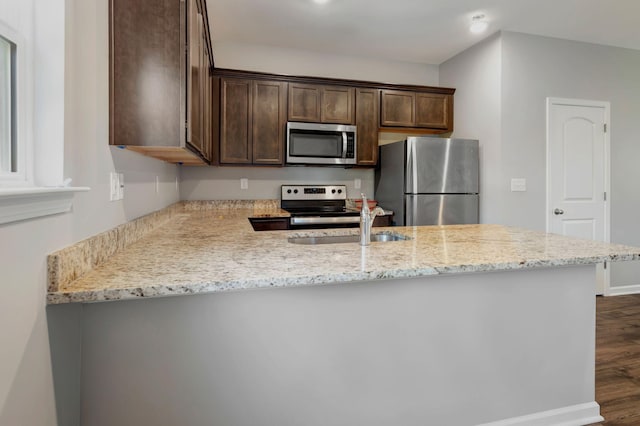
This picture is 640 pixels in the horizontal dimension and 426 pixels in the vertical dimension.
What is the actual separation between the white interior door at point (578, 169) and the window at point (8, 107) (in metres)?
4.06

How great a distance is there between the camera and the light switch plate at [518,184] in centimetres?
357

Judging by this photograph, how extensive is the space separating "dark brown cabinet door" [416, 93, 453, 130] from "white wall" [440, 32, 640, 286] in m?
0.10

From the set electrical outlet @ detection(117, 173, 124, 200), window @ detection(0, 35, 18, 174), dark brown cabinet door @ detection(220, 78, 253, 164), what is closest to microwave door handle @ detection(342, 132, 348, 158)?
dark brown cabinet door @ detection(220, 78, 253, 164)

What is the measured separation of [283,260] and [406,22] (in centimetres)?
289

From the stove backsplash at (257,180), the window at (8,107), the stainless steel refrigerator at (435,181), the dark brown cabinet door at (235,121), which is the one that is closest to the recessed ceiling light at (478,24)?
the stainless steel refrigerator at (435,181)

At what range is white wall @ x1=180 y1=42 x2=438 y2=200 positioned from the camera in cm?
389

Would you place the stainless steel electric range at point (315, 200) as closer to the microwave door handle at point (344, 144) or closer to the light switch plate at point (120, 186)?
the microwave door handle at point (344, 144)

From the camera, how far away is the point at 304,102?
3.78m

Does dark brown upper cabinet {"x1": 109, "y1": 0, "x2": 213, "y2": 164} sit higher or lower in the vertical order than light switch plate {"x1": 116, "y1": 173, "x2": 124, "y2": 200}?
higher

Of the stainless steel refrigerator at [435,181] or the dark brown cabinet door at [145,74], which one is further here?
the stainless steel refrigerator at [435,181]

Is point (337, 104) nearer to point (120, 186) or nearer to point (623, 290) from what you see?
point (120, 186)

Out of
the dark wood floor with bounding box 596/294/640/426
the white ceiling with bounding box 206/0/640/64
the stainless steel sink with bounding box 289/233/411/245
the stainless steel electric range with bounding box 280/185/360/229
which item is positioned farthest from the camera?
the stainless steel electric range with bounding box 280/185/360/229

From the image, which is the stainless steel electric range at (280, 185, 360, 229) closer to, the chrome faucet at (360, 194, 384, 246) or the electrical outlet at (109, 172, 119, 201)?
the chrome faucet at (360, 194, 384, 246)

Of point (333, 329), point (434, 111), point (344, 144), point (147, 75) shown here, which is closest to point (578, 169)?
point (434, 111)
